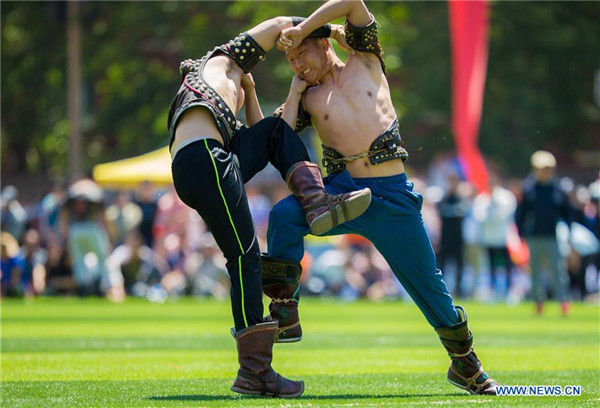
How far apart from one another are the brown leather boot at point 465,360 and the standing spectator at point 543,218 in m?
11.2

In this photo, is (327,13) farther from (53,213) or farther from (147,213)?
(53,213)

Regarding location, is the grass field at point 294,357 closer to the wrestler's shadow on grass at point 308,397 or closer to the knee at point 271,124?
the wrestler's shadow on grass at point 308,397

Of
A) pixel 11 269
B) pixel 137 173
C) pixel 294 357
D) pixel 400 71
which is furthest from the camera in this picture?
pixel 400 71

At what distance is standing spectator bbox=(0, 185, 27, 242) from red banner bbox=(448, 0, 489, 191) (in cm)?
922

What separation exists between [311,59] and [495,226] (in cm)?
1557

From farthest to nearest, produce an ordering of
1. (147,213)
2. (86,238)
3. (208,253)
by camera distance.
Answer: (147,213) → (208,253) → (86,238)

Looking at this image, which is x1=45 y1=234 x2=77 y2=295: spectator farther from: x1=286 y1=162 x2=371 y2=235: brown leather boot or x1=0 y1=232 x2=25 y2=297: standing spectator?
x1=286 y1=162 x2=371 y2=235: brown leather boot

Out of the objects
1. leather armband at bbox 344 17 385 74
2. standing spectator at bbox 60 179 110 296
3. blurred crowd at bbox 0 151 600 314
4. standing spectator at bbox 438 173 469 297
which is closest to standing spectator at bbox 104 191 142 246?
blurred crowd at bbox 0 151 600 314

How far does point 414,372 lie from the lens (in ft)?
31.0

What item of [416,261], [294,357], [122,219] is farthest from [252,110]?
[122,219]

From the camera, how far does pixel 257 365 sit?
281 inches

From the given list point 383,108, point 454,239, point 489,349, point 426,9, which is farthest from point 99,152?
point 383,108

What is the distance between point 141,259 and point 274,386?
1653cm

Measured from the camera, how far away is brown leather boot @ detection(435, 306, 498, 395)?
760 cm
